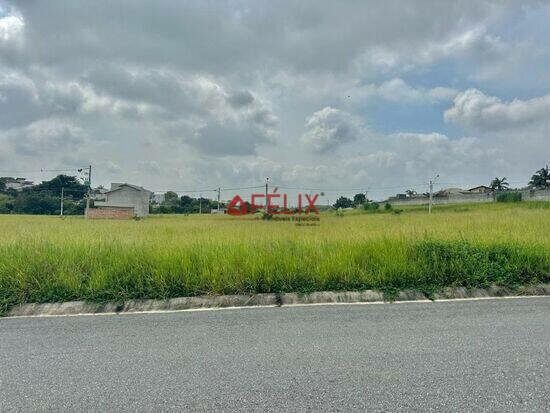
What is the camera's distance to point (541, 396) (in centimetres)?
221

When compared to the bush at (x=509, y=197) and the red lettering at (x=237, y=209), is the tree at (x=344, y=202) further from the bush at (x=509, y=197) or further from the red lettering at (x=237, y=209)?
the red lettering at (x=237, y=209)

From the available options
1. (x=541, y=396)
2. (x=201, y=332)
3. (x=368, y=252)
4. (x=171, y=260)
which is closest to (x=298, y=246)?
(x=368, y=252)

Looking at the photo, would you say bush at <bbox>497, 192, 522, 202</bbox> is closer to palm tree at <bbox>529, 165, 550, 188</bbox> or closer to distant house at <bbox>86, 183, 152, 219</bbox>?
palm tree at <bbox>529, 165, 550, 188</bbox>

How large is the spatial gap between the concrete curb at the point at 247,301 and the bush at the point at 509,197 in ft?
Result: 170

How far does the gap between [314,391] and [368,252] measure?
3.74 m

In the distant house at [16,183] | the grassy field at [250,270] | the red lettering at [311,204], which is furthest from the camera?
the distant house at [16,183]

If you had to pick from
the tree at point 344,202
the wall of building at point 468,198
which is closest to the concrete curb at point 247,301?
the wall of building at point 468,198

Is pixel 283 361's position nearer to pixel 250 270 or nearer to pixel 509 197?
pixel 250 270

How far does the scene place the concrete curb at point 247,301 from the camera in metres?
4.15

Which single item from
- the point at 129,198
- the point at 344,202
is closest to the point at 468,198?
the point at 344,202

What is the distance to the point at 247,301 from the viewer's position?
14.3ft

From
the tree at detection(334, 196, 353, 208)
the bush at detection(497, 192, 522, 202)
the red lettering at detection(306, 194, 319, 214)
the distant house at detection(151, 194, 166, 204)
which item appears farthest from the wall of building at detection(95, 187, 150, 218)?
the bush at detection(497, 192, 522, 202)

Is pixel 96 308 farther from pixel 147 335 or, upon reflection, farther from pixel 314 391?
pixel 314 391

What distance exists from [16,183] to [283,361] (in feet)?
349
